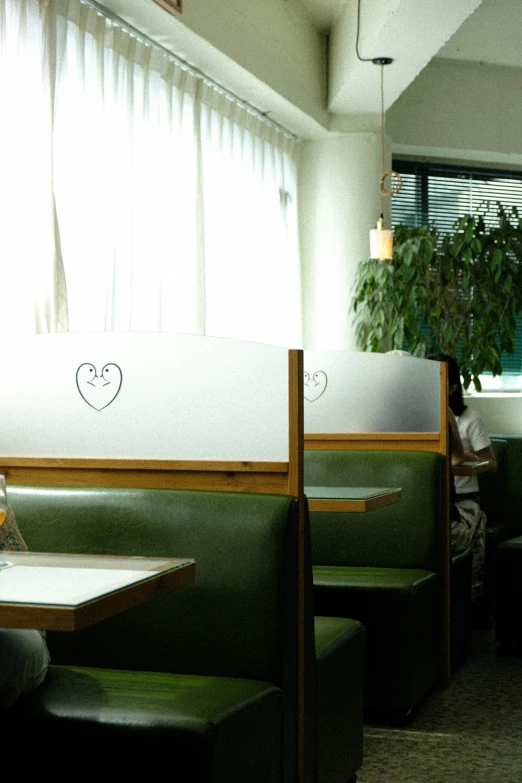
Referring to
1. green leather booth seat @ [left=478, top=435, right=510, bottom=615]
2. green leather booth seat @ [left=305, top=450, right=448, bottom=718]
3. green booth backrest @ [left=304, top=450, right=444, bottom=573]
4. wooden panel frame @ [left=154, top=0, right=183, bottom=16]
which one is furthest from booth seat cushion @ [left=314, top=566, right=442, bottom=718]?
wooden panel frame @ [left=154, top=0, right=183, bottom=16]

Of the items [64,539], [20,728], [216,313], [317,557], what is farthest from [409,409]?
[20,728]

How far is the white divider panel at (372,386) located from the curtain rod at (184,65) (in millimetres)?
1528

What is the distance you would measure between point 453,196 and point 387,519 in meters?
4.02

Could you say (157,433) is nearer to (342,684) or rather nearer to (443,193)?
(342,684)

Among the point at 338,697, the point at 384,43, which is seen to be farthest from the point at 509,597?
the point at 384,43

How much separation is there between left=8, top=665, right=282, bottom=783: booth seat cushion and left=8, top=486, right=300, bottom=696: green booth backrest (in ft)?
0.33

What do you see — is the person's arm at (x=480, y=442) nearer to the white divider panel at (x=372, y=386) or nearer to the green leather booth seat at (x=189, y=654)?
the white divider panel at (x=372, y=386)

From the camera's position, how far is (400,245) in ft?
19.6

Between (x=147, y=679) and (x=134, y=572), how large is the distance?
0.57m

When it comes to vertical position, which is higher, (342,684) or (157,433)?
(157,433)

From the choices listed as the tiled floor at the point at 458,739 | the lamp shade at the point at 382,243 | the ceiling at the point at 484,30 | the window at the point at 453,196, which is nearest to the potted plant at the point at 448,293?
the lamp shade at the point at 382,243

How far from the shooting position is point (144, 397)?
250 centimetres

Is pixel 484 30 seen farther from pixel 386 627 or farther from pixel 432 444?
pixel 386 627

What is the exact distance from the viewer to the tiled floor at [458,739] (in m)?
2.81
